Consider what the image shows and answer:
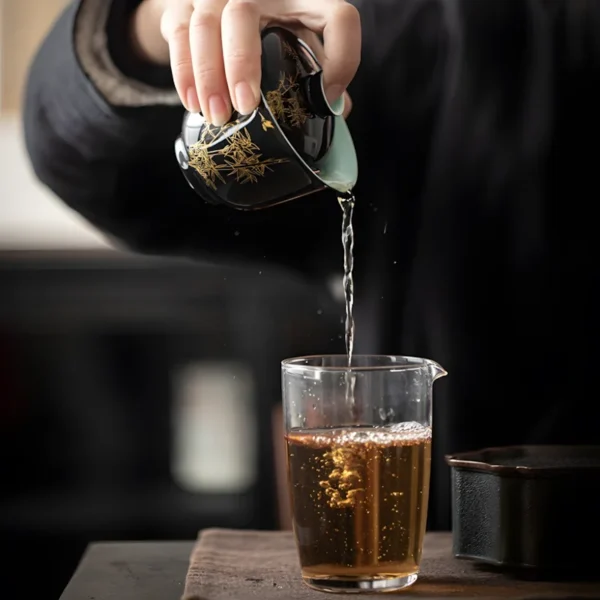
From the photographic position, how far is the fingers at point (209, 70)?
0.97 metres

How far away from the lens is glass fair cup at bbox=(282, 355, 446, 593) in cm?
88

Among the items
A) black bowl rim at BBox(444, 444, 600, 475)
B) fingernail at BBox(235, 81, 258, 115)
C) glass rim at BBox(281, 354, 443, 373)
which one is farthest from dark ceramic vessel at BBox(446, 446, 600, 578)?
fingernail at BBox(235, 81, 258, 115)

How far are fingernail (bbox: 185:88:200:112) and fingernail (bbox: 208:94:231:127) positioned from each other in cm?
4

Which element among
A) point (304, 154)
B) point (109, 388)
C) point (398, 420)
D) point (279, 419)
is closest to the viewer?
point (398, 420)

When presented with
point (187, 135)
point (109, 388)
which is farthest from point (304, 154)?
point (109, 388)

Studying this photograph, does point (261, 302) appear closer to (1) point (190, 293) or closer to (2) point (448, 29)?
(1) point (190, 293)

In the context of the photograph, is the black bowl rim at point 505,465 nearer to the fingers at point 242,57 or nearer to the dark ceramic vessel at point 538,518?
the dark ceramic vessel at point 538,518

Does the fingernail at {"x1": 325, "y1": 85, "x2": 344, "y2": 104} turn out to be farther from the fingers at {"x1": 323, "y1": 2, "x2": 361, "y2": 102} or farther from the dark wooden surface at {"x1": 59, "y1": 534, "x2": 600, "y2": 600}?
the dark wooden surface at {"x1": 59, "y1": 534, "x2": 600, "y2": 600}

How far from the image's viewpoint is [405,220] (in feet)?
5.41

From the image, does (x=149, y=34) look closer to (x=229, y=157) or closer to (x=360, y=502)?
(x=229, y=157)

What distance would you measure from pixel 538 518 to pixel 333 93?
1.68 feet

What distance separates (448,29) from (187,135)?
2.54ft

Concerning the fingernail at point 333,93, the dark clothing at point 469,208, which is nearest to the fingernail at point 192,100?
the fingernail at point 333,93

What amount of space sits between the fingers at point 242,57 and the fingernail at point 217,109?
0.02 m
